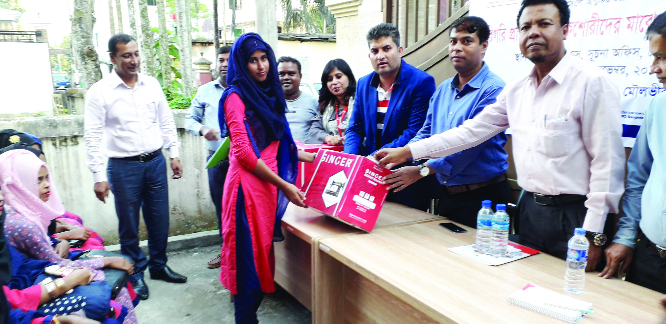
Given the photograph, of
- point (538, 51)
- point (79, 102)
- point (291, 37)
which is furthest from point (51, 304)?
point (291, 37)

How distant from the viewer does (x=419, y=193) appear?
9.70 ft

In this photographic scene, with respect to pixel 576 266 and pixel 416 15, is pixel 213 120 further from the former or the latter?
→ pixel 576 266

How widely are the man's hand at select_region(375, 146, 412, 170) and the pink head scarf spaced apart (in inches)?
69.5

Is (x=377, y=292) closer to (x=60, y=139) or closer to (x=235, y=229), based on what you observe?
(x=235, y=229)

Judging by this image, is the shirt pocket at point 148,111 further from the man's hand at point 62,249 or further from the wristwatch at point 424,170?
the wristwatch at point 424,170

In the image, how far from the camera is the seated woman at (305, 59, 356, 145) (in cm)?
356

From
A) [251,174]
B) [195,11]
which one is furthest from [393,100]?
[195,11]

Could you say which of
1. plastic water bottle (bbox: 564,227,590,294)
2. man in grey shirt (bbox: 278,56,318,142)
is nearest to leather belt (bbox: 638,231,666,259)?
plastic water bottle (bbox: 564,227,590,294)

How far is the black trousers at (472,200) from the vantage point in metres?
2.47

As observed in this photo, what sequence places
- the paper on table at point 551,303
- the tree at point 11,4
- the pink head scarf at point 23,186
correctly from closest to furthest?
Result: the paper on table at point 551,303, the pink head scarf at point 23,186, the tree at point 11,4

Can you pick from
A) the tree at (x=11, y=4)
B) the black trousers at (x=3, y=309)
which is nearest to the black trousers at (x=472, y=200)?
the black trousers at (x=3, y=309)

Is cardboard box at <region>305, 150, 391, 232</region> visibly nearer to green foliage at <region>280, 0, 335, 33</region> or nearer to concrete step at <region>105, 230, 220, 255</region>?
concrete step at <region>105, 230, 220, 255</region>

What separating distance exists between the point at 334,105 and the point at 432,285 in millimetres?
2319

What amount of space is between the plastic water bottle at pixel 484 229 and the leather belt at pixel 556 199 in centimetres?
21
